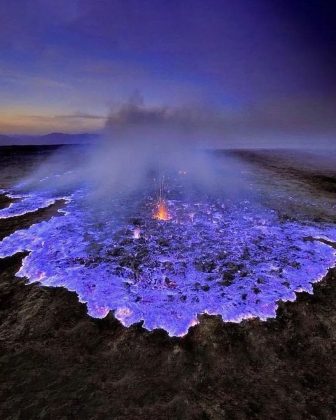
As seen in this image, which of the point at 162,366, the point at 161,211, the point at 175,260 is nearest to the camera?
the point at 162,366

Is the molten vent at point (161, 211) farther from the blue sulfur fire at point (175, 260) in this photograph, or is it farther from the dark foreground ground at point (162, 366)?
the dark foreground ground at point (162, 366)

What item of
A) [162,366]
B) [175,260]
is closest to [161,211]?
[175,260]

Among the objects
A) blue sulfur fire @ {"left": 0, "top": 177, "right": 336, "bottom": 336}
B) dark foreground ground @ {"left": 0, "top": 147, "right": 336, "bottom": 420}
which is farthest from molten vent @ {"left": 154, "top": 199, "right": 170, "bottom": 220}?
dark foreground ground @ {"left": 0, "top": 147, "right": 336, "bottom": 420}

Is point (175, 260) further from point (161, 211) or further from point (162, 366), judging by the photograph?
point (161, 211)

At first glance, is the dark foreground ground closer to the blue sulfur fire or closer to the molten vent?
the blue sulfur fire

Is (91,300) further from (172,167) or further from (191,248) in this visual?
(172,167)

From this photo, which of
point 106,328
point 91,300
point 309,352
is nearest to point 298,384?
point 309,352
